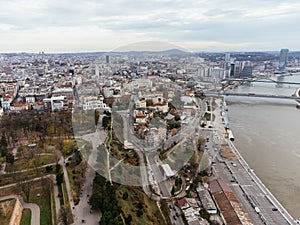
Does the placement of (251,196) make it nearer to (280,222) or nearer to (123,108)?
(280,222)

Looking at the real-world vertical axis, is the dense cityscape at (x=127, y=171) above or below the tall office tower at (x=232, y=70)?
below

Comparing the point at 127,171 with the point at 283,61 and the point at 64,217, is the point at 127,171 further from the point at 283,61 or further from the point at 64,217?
the point at 283,61

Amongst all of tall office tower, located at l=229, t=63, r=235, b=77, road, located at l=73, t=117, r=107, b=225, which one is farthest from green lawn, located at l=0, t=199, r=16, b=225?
tall office tower, located at l=229, t=63, r=235, b=77

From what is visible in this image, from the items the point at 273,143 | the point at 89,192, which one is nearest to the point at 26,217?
the point at 89,192

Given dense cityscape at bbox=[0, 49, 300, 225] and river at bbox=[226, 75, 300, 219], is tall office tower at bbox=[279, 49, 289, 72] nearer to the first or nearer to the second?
river at bbox=[226, 75, 300, 219]

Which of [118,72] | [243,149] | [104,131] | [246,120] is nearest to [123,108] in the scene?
[104,131]

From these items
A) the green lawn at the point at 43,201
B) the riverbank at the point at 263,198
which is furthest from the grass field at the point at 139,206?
the riverbank at the point at 263,198

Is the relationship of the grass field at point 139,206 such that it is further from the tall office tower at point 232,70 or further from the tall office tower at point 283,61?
A: the tall office tower at point 283,61

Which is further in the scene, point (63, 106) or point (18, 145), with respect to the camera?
point (63, 106)

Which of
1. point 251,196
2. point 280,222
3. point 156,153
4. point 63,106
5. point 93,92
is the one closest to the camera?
point 280,222
